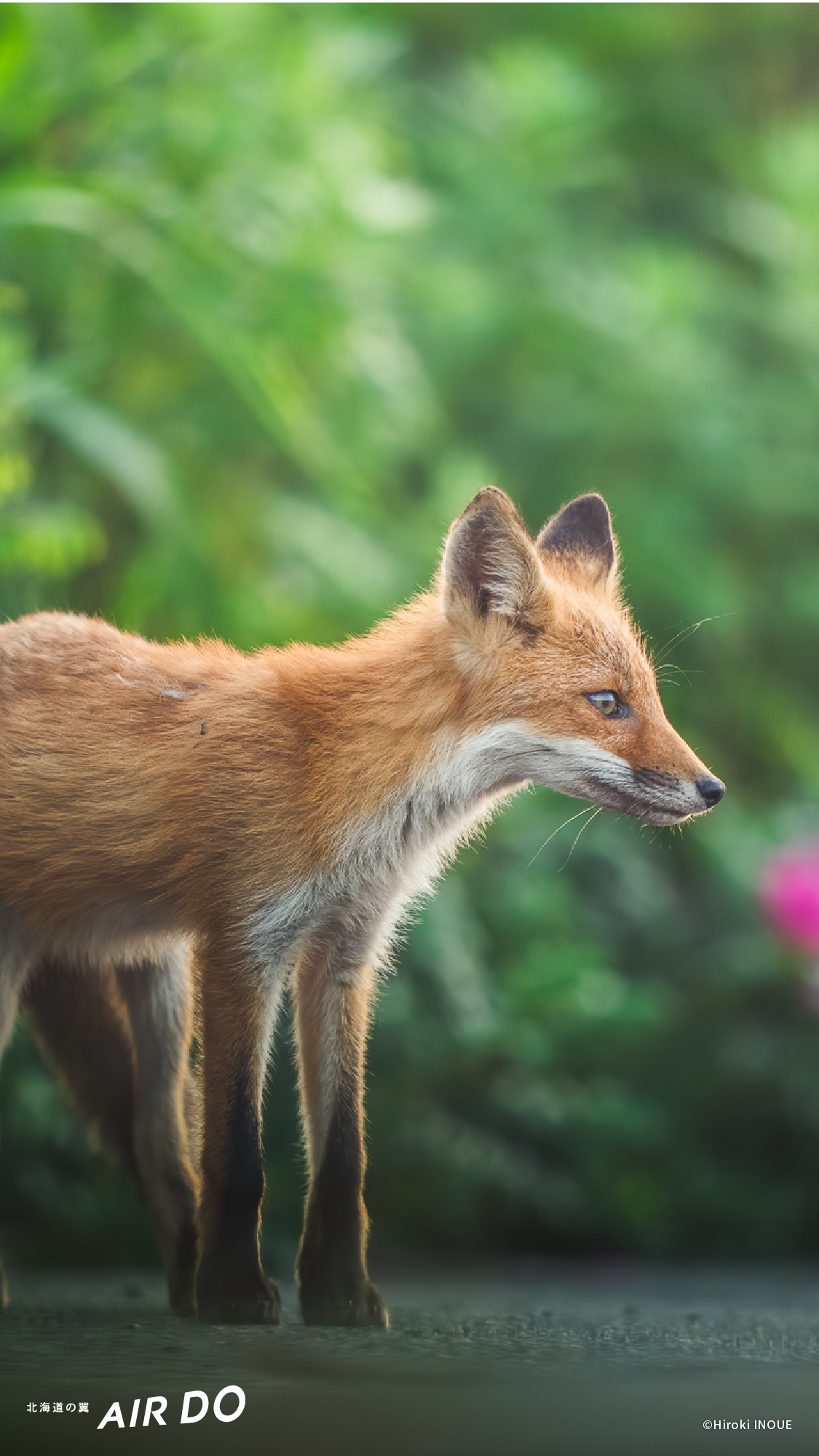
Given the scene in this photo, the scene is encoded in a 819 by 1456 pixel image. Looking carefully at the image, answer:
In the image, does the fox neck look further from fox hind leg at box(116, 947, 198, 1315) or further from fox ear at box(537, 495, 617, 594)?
fox hind leg at box(116, 947, 198, 1315)

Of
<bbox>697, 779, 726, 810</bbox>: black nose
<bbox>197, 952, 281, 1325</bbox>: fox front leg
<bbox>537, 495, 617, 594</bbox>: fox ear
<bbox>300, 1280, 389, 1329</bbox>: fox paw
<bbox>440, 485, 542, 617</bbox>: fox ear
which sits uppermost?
<bbox>537, 495, 617, 594</bbox>: fox ear

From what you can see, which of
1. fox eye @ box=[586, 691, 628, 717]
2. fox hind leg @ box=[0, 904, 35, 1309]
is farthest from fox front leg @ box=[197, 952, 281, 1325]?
fox eye @ box=[586, 691, 628, 717]

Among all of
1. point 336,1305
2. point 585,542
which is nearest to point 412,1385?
point 336,1305

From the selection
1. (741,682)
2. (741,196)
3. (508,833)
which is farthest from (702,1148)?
(741,196)

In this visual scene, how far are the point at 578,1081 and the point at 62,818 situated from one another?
3.01m

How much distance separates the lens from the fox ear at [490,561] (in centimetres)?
195

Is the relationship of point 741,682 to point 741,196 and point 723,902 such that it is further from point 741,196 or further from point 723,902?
point 741,196

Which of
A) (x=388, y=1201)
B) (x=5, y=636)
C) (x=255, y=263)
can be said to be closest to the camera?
(x=5, y=636)

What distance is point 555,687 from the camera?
80.0 inches

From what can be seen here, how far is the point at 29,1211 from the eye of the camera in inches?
149

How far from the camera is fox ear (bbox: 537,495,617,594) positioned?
2.22m

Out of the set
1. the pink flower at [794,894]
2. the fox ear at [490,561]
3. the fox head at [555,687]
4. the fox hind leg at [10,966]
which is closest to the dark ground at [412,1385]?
the fox hind leg at [10,966]

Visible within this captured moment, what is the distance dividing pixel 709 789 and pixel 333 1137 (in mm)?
793

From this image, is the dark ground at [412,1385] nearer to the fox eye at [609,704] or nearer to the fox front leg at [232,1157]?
the fox front leg at [232,1157]
